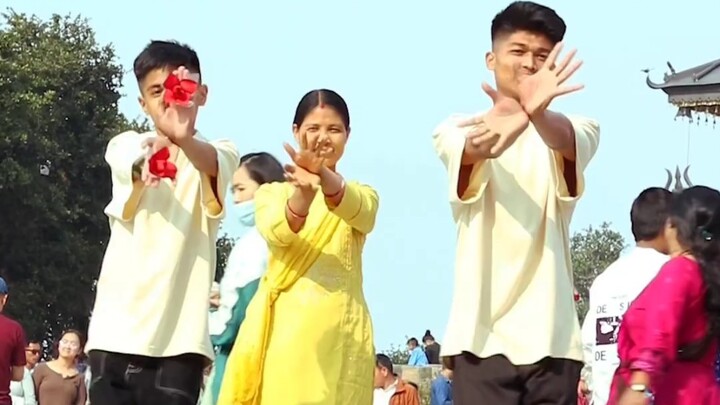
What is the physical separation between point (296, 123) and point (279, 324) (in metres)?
0.89

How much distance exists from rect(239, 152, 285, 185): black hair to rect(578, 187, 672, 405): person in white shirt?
1.73 metres

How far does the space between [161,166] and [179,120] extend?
20 centimetres

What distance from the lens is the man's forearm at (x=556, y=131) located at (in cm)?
571

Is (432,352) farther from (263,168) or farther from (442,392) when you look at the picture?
(263,168)

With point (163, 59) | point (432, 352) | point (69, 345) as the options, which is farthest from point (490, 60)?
point (432, 352)

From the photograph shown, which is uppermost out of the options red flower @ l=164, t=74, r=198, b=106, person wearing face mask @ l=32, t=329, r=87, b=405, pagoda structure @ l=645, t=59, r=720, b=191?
pagoda structure @ l=645, t=59, r=720, b=191

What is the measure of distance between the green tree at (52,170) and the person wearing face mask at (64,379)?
25442 mm

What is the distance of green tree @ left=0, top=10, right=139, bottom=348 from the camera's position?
137ft

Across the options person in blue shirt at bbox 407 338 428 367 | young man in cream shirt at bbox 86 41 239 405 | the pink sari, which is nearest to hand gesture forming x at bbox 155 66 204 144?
young man in cream shirt at bbox 86 41 239 405

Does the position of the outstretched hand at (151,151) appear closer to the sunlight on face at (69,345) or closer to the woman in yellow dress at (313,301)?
the woman in yellow dress at (313,301)

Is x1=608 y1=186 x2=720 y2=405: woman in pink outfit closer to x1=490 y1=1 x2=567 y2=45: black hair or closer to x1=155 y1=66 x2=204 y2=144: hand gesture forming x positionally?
x1=490 y1=1 x2=567 y2=45: black hair

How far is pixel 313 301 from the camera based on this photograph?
22.0ft

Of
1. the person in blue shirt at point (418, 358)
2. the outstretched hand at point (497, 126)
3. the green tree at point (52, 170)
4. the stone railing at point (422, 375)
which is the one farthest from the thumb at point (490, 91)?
the green tree at point (52, 170)

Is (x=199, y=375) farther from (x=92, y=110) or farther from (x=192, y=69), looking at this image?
(x=92, y=110)
